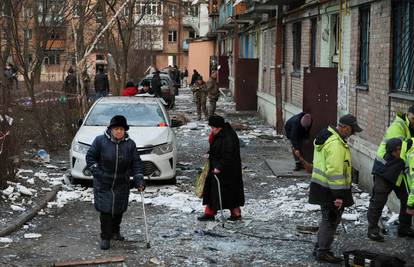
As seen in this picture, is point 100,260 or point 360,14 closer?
point 100,260

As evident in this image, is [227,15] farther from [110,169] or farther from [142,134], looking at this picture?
[110,169]

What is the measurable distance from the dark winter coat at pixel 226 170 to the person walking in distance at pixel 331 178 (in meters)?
2.04

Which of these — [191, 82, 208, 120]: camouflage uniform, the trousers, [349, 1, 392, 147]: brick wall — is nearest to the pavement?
the trousers

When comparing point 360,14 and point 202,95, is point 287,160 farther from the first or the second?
point 202,95

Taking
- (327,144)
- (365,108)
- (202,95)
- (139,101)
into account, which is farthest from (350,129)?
(202,95)

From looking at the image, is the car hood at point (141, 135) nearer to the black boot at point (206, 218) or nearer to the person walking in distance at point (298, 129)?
the person walking in distance at point (298, 129)

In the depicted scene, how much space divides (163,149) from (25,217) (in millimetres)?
3274

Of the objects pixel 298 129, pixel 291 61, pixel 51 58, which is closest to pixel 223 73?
pixel 291 61

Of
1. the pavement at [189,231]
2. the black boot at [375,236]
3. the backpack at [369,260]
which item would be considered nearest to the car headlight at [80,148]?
the pavement at [189,231]

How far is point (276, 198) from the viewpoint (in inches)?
432

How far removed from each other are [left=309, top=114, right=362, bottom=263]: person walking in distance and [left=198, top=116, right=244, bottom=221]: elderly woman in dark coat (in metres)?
2.05

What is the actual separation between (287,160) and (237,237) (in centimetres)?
Result: 673

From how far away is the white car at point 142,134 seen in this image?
1148cm

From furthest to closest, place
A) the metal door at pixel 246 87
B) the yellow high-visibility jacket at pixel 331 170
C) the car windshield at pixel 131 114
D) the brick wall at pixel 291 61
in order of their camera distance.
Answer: the metal door at pixel 246 87
the brick wall at pixel 291 61
the car windshield at pixel 131 114
the yellow high-visibility jacket at pixel 331 170
